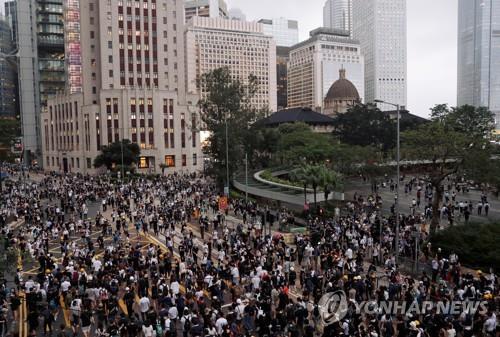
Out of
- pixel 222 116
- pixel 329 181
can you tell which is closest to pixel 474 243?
pixel 329 181

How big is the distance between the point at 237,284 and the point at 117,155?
2366 inches

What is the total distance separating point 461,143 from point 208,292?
1956 centimetres

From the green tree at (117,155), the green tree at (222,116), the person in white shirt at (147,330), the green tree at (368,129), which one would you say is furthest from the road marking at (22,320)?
the green tree at (368,129)

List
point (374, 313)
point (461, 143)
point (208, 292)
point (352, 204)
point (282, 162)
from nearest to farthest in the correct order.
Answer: point (374, 313) → point (208, 292) → point (461, 143) → point (352, 204) → point (282, 162)

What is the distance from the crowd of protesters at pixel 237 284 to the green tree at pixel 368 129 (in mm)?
43156

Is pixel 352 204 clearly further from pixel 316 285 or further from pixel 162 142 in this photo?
pixel 162 142

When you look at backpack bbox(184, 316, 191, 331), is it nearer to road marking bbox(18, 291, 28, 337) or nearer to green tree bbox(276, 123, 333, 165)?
road marking bbox(18, 291, 28, 337)

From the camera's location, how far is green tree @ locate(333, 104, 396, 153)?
7631cm

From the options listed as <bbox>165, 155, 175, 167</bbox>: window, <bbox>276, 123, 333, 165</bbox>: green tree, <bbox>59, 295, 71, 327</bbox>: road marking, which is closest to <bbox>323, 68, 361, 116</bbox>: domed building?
<bbox>165, 155, 175, 167</bbox>: window

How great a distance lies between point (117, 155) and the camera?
76312mm

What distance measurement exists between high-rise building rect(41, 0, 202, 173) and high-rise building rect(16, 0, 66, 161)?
18242 mm

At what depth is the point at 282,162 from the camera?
217 feet

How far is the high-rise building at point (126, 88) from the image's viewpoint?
88.3 m

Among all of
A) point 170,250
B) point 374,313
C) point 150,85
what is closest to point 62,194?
point 170,250
